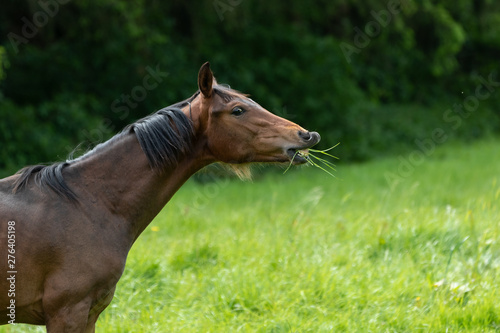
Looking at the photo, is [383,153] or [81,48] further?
[383,153]

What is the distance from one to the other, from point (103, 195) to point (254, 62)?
493 inches

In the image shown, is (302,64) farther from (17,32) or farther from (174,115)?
(174,115)

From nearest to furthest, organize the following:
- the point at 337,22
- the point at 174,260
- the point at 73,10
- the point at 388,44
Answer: the point at 174,260 < the point at 73,10 < the point at 337,22 < the point at 388,44

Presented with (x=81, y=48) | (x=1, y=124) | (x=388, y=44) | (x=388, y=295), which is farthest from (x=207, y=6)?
(x=388, y=295)

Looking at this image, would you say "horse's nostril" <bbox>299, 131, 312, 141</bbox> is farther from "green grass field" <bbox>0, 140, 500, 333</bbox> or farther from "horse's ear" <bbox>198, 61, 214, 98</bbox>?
"green grass field" <bbox>0, 140, 500, 333</bbox>

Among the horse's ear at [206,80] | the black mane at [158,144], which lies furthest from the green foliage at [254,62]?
the horse's ear at [206,80]

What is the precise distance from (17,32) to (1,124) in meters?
2.44

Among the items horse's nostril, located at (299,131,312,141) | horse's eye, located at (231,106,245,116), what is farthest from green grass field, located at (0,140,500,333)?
horse's eye, located at (231,106,245,116)

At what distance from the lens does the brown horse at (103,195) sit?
2797 mm

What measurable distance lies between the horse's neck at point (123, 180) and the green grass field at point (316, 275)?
4.02 ft

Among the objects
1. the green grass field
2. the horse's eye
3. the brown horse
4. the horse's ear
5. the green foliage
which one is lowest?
the green foliage

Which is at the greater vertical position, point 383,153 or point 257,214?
point 257,214

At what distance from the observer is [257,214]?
24.4ft

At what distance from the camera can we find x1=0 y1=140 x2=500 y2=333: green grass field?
12.9 ft
